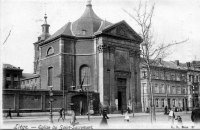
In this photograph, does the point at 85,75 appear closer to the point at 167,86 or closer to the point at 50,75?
the point at 50,75

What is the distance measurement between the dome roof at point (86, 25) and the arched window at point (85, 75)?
5698mm

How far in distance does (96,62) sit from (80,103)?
25.2 ft

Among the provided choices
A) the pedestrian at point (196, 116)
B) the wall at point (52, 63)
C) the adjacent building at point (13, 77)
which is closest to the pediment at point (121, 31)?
the wall at point (52, 63)

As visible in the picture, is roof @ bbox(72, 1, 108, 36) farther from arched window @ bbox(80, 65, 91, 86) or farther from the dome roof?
arched window @ bbox(80, 65, 91, 86)

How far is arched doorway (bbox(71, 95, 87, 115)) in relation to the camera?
4434 centimetres

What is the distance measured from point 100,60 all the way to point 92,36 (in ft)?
14.9

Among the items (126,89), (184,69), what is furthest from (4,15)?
(184,69)

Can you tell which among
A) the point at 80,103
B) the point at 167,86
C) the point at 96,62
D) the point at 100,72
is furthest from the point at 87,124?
the point at 167,86

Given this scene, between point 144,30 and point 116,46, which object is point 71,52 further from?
point 144,30

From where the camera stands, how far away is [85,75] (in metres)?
49.8

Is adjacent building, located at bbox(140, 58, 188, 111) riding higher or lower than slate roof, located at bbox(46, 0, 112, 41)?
lower

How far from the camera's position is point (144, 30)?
24.7 metres

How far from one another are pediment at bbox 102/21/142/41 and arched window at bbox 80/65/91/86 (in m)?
6.98

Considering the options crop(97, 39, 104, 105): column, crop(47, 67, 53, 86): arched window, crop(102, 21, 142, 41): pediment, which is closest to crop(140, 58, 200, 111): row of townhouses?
crop(102, 21, 142, 41): pediment
